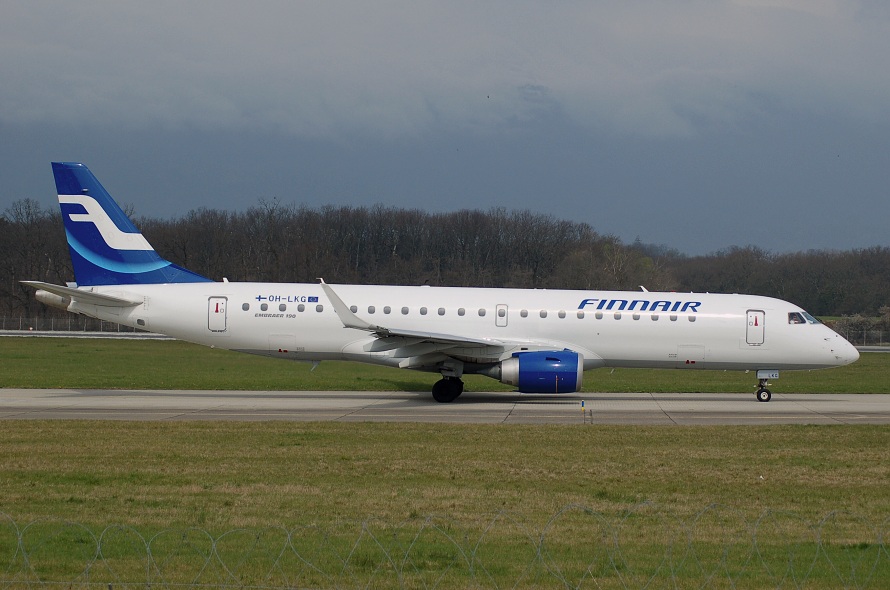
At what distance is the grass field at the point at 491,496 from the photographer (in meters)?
8.88

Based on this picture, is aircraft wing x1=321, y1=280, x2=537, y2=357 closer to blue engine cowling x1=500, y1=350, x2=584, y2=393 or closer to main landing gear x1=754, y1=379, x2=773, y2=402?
blue engine cowling x1=500, y1=350, x2=584, y2=393

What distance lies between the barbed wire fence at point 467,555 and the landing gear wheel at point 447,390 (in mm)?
14967

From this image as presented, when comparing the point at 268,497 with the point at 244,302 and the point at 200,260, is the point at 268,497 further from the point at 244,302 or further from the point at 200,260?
the point at 200,260

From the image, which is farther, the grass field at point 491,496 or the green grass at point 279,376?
the green grass at point 279,376

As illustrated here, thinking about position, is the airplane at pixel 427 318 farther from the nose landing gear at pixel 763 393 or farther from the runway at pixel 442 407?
the runway at pixel 442 407

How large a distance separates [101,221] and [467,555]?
20.8m

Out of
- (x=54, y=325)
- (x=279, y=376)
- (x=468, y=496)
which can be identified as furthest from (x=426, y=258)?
(x=468, y=496)

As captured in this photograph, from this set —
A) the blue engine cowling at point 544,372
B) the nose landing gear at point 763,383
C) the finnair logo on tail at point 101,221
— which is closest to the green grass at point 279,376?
the nose landing gear at point 763,383

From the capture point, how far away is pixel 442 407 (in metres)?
24.3

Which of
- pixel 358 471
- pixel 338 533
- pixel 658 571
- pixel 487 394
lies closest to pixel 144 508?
pixel 338 533

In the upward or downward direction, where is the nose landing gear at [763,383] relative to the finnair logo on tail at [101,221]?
downward

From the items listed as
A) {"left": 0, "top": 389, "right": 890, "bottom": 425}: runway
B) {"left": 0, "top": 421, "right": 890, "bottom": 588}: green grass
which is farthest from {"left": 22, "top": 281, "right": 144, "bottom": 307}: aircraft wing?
{"left": 0, "top": 421, "right": 890, "bottom": 588}: green grass

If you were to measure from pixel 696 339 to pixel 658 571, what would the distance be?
1846 centimetres

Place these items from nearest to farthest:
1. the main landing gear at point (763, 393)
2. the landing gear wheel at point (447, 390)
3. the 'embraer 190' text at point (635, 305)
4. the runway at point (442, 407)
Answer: the runway at point (442, 407)
the landing gear wheel at point (447, 390)
the 'embraer 190' text at point (635, 305)
the main landing gear at point (763, 393)
